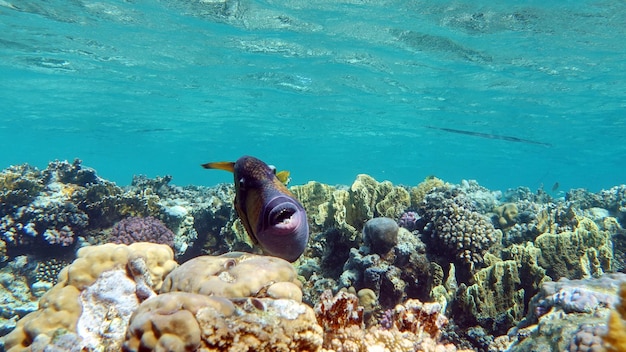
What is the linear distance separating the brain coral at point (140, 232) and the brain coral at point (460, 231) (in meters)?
5.01

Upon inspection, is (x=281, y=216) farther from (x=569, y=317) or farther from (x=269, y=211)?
(x=569, y=317)

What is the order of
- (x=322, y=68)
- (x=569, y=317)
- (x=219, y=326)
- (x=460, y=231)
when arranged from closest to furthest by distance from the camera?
1. (x=219, y=326)
2. (x=569, y=317)
3. (x=460, y=231)
4. (x=322, y=68)

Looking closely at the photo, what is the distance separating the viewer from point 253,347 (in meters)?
2.41

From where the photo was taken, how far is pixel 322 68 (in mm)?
22891

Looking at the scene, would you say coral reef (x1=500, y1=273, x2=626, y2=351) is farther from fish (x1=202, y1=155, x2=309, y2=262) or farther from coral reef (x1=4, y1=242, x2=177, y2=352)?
coral reef (x1=4, y1=242, x2=177, y2=352)

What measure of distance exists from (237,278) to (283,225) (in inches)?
58.0

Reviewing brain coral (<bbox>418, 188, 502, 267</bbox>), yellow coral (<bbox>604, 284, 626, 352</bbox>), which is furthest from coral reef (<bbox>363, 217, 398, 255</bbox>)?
yellow coral (<bbox>604, 284, 626, 352</bbox>)

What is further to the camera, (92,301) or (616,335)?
(92,301)

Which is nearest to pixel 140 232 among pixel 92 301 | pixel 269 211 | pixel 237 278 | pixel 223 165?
pixel 92 301

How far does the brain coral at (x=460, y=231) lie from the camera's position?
5.92 metres

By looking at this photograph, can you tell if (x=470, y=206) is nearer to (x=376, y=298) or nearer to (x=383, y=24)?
(x=376, y=298)

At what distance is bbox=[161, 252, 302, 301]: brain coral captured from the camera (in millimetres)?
3137

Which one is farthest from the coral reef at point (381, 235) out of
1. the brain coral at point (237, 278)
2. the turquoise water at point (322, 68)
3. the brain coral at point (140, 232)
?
the turquoise water at point (322, 68)

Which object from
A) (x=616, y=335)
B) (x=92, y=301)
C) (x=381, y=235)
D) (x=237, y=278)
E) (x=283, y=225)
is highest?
(x=283, y=225)
